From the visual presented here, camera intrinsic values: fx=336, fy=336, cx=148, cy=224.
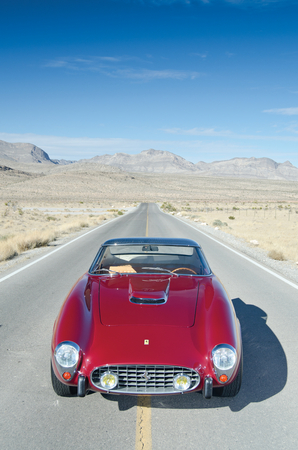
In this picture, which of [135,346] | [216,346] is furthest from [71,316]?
[216,346]

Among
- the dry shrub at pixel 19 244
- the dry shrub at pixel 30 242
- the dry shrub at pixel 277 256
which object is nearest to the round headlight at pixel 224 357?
the dry shrub at pixel 277 256

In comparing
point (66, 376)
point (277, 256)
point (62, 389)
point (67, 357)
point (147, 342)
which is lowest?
point (277, 256)

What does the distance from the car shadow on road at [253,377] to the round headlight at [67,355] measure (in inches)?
26.6

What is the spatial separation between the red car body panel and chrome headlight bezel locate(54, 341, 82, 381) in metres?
0.04

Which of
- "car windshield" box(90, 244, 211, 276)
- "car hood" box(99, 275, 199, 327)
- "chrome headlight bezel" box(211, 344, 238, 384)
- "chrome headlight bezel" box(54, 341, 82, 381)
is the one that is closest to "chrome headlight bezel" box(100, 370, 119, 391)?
"chrome headlight bezel" box(54, 341, 82, 381)

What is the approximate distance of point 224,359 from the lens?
115 inches

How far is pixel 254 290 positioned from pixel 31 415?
5.39m

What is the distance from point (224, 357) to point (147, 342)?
0.68 m

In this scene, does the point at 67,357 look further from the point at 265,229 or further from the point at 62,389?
the point at 265,229

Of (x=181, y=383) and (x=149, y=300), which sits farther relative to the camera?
(x=149, y=300)

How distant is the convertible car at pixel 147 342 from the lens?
2.80 meters

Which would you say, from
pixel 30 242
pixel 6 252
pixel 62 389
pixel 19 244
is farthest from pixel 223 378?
pixel 30 242

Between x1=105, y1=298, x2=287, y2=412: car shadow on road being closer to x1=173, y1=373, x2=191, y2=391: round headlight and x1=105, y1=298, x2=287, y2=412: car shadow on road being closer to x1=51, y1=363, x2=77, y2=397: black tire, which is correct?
x1=51, y1=363, x2=77, y2=397: black tire

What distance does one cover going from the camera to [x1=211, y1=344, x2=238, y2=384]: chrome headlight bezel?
9.41ft
